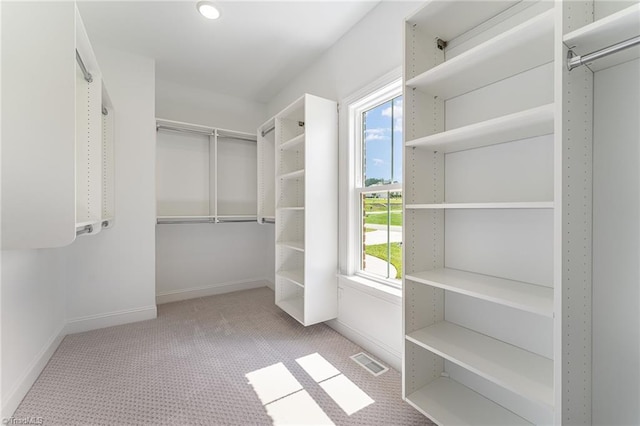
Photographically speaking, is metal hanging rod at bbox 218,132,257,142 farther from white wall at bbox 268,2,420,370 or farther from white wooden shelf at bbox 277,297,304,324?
white wooden shelf at bbox 277,297,304,324

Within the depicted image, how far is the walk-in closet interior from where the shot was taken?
1028mm

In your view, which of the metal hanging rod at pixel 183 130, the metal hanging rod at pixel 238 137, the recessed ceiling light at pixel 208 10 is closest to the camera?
the recessed ceiling light at pixel 208 10

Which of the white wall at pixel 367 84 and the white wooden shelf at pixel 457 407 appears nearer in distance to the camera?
the white wooden shelf at pixel 457 407

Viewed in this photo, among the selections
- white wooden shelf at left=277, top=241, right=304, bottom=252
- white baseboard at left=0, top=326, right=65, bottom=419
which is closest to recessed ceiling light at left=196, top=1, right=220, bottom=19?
white wooden shelf at left=277, top=241, right=304, bottom=252

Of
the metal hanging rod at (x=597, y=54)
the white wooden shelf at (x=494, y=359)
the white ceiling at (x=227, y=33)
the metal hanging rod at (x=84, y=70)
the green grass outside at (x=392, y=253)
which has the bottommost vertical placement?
the white wooden shelf at (x=494, y=359)

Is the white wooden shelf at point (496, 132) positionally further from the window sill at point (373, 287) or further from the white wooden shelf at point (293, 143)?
the white wooden shelf at point (293, 143)

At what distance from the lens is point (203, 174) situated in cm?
358

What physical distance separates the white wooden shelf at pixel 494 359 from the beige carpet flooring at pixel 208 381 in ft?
1.65

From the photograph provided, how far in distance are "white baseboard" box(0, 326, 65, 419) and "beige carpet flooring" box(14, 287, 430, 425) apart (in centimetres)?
4

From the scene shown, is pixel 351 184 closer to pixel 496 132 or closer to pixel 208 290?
pixel 496 132

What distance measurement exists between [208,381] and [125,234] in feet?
5.89

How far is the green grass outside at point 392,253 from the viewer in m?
2.08

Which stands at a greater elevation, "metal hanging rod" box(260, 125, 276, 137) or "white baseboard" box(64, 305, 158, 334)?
"metal hanging rod" box(260, 125, 276, 137)

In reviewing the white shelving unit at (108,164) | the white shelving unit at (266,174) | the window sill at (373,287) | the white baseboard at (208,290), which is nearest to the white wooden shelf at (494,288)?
the window sill at (373,287)
